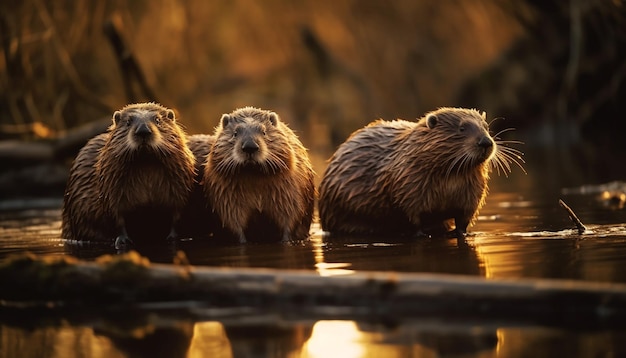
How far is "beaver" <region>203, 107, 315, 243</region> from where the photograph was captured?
22.7ft

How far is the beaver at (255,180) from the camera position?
692cm

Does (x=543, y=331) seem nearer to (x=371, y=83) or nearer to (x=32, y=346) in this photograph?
(x=32, y=346)

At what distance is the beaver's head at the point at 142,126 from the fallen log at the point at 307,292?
2.18 meters

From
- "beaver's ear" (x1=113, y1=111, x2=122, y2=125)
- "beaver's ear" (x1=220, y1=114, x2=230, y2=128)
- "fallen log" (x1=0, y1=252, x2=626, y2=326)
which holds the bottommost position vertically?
"fallen log" (x1=0, y1=252, x2=626, y2=326)

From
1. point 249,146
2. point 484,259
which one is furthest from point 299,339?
point 249,146

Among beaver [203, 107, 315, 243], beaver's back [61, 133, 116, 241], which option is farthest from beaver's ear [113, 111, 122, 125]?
beaver [203, 107, 315, 243]

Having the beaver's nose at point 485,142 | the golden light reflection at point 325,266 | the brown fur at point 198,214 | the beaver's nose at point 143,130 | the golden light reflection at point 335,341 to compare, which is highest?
the beaver's nose at point 143,130

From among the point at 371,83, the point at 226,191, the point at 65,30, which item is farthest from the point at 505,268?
the point at 371,83

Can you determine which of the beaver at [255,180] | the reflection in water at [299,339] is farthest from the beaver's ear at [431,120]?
the reflection in water at [299,339]

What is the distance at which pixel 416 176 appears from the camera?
7.06 meters

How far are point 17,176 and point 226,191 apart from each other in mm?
5885

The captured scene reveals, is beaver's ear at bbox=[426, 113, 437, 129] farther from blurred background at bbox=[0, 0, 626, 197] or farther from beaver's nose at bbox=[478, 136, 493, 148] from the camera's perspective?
blurred background at bbox=[0, 0, 626, 197]

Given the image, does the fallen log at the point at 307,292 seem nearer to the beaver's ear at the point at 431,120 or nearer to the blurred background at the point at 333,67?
the beaver's ear at the point at 431,120

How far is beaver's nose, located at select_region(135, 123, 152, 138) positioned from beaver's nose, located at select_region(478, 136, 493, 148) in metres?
2.10
